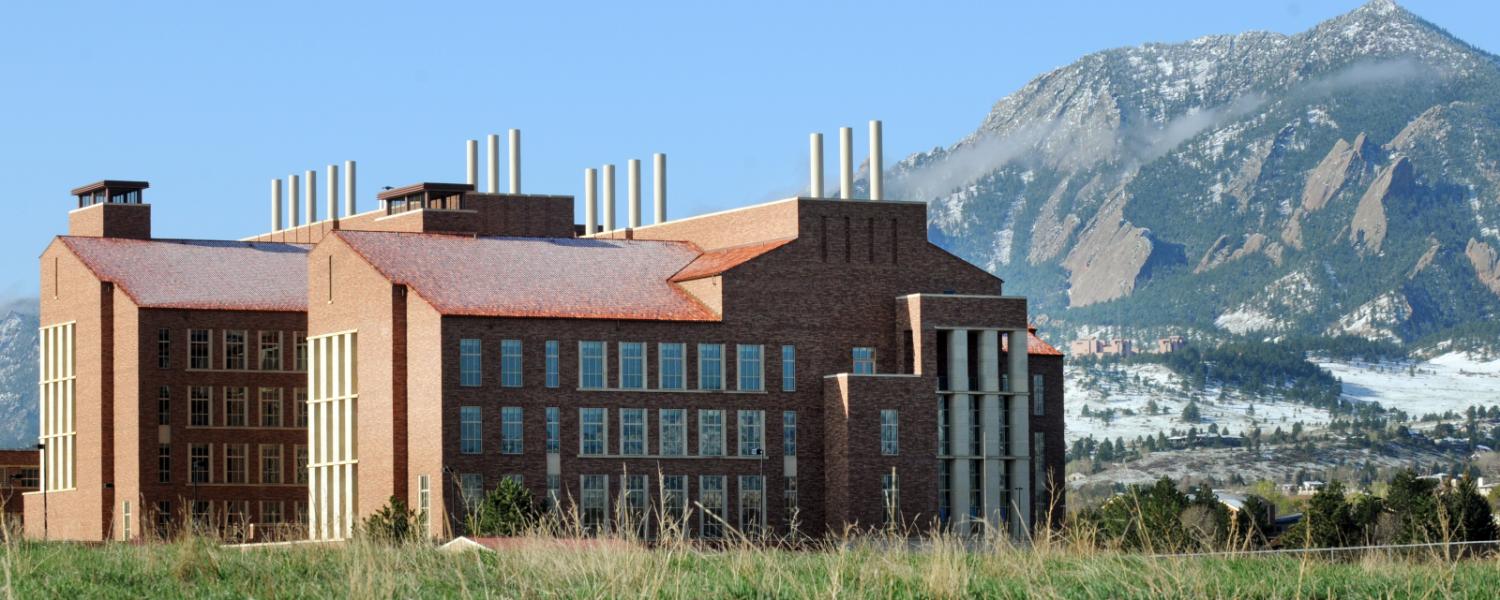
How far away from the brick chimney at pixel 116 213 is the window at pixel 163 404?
903cm

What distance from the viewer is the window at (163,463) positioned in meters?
92.4

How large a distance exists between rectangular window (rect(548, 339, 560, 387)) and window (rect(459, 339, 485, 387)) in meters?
2.46

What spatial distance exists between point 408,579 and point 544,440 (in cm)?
4846

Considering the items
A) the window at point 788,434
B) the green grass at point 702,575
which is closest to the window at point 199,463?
the window at point 788,434

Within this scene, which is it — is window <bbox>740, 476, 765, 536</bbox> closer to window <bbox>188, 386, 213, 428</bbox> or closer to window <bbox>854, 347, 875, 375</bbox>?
window <bbox>854, 347, 875, 375</bbox>

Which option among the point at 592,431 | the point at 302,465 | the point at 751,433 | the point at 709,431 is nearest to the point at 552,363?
the point at 592,431

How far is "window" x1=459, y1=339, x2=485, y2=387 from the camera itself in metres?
81.1

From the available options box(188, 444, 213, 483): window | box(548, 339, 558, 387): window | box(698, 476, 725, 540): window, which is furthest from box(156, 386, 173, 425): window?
box(698, 476, 725, 540): window

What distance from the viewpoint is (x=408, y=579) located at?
34.0m

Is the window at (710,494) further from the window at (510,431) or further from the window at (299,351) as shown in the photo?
the window at (299,351)

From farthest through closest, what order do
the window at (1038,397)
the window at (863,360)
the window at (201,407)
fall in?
1. the window at (1038,397)
2. the window at (201,407)
3. the window at (863,360)

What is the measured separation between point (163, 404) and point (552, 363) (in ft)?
61.2

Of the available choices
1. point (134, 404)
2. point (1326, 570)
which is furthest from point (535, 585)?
point (134, 404)

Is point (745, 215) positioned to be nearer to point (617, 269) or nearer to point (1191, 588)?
point (617, 269)
